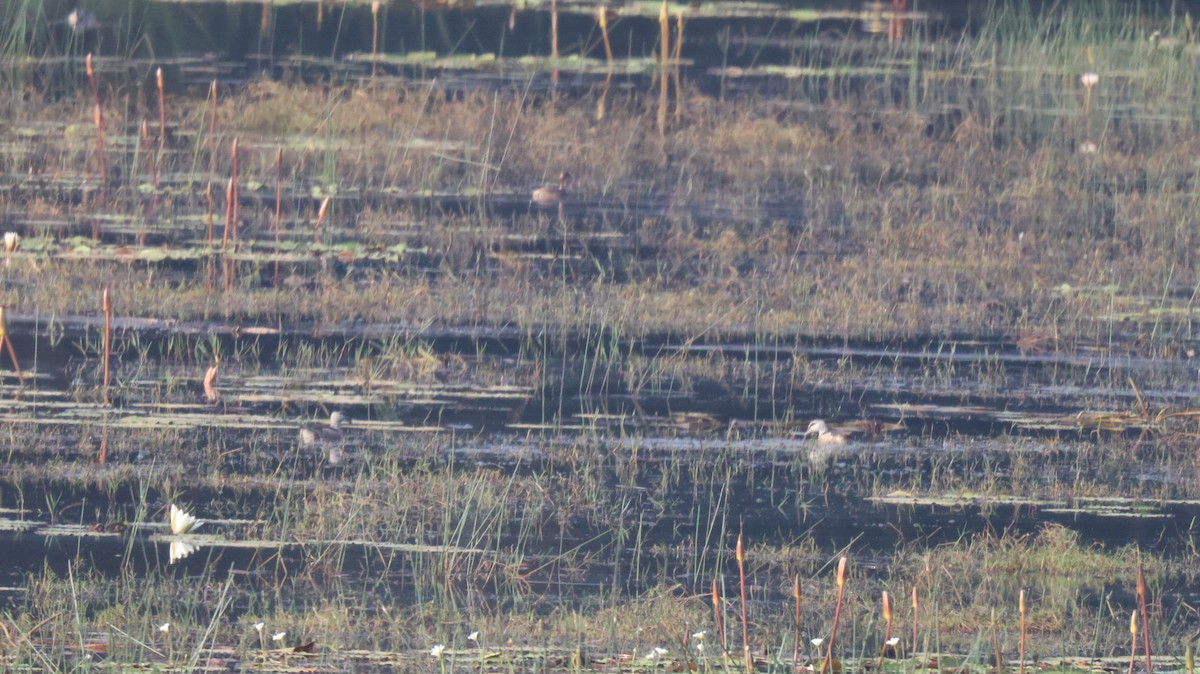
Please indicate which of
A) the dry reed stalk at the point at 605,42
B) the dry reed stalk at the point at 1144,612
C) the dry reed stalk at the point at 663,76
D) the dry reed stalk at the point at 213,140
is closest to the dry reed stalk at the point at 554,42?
the dry reed stalk at the point at 605,42

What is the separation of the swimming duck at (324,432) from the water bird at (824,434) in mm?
1367

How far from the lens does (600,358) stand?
256 inches

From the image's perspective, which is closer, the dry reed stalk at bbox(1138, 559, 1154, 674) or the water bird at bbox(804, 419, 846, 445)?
the dry reed stalk at bbox(1138, 559, 1154, 674)

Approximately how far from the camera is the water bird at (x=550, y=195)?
8688 mm

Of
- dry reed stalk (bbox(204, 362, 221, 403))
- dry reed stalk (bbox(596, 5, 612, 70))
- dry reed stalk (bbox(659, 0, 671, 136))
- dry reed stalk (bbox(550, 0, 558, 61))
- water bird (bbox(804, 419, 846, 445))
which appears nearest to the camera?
water bird (bbox(804, 419, 846, 445))

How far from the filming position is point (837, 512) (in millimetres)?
5172

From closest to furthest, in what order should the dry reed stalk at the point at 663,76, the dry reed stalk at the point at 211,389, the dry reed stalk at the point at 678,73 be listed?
the dry reed stalk at the point at 211,389 → the dry reed stalk at the point at 663,76 → the dry reed stalk at the point at 678,73

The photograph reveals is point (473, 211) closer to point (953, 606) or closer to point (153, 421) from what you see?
point (153, 421)

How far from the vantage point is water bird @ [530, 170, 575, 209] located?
28.5ft

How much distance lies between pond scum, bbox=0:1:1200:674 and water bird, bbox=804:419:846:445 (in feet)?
0.09

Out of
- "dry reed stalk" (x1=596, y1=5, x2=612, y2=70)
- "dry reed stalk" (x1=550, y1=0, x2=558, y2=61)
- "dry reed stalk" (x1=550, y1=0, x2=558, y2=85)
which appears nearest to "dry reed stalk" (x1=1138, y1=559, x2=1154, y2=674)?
"dry reed stalk" (x1=550, y1=0, x2=558, y2=85)

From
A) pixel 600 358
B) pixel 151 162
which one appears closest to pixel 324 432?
pixel 600 358

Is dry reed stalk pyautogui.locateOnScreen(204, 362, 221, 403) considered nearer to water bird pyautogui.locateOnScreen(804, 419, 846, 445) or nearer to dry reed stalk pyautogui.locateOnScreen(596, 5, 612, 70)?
water bird pyautogui.locateOnScreen(804, 419, 846, 445)

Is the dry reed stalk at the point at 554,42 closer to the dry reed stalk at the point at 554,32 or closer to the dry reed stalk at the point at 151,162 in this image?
the dry reed stalk at the point at 554,32
